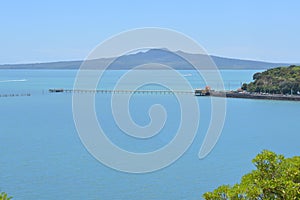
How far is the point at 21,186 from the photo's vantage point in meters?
9.75

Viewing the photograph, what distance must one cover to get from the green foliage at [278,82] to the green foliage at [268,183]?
101 feet

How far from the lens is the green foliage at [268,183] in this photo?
3273mm

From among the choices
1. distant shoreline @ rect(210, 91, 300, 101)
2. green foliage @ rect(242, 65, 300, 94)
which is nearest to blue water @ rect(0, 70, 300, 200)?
distant shoreline @ rect(210, 91, 300, 101)

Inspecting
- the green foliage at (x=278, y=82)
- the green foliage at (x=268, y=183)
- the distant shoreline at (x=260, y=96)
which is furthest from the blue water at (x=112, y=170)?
the green foliage at (x=278, y=82)

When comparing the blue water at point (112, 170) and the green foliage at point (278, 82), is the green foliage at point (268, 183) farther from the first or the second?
the green foliage at point (278, 82)

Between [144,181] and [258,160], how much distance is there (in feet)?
22.5

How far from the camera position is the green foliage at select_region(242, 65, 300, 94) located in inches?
1309

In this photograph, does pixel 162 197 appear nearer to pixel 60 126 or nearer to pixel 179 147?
pixel 179 147

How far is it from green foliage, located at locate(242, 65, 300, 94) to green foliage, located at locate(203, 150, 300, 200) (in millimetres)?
30644

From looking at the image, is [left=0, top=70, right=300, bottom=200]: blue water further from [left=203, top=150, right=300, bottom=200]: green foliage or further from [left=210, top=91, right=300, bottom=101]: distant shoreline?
[left=210, top=91, right=300, bottom=101]: distant shoreline

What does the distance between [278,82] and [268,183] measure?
107 ft

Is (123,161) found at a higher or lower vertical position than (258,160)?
lower

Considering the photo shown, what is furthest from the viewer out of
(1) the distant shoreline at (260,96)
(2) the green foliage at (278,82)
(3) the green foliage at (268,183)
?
(2) the green foliage at (278,82)

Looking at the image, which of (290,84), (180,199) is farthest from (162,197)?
(290,84)
